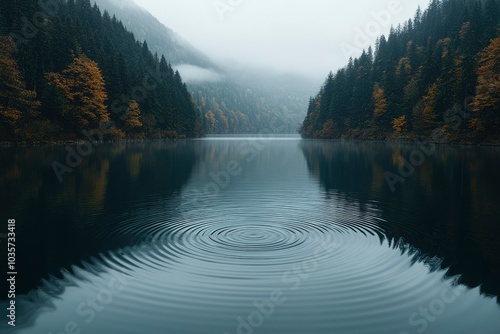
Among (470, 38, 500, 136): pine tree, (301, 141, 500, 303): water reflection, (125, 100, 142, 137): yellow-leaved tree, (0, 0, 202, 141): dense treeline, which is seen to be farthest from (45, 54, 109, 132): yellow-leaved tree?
(470, 38, 500, 136): pine tree

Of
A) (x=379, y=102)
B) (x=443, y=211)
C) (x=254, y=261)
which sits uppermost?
(x=379, y=102)

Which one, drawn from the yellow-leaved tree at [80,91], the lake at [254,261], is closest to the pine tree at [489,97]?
the lake at [254,261]

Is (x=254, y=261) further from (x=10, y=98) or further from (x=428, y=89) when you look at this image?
(x=428, y=89)

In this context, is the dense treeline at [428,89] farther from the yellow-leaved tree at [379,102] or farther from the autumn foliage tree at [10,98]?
the autumn foliage tree at [10,98]

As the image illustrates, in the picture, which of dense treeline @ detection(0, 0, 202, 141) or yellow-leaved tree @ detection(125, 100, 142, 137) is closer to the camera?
dense treeline @ detection(0, 0, 202, 141)

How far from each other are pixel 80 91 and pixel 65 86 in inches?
163

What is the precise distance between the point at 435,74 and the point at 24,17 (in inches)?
3822

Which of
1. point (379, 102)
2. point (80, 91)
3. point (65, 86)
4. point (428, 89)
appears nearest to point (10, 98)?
point (65, 86)

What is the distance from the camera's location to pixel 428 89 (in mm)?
96812

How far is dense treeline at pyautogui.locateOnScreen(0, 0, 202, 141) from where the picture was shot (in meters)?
59.4

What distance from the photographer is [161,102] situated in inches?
4803

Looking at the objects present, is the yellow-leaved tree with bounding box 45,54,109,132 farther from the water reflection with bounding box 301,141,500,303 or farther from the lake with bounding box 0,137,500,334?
the water reflection with bounding box 301,141,500,303

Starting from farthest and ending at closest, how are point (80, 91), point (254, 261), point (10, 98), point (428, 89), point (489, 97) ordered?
point (428, 89) < point (80, 91) < point (489, 97) < point (10, 98) < point (254, 261)

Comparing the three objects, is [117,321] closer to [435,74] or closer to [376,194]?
[376,194]
